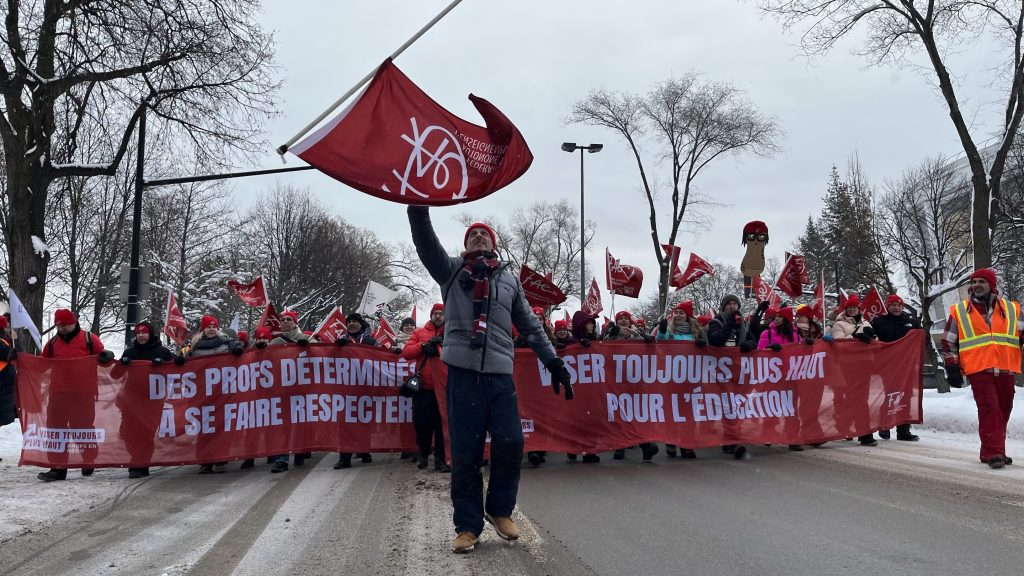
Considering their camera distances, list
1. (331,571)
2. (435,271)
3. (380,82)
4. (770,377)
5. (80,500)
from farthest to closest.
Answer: (770,377) < (80,500) < (380,82) < (435,271) < (331,571)

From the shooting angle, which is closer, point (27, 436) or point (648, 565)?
point (648, 565)

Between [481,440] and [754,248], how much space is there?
22.5 feet

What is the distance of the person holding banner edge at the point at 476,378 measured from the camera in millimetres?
4246

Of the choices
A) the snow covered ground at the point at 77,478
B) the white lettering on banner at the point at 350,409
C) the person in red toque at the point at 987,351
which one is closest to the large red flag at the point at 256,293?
the snow covered ground at the point at 77,478

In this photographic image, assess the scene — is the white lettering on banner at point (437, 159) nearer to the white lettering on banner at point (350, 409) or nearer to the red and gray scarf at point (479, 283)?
the red and gray scarf at point (479, 283)

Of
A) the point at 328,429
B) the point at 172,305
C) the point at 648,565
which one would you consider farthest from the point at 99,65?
the point at 648,565

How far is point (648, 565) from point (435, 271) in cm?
202

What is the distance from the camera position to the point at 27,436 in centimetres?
802

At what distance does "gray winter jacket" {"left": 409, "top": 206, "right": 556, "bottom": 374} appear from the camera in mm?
4266

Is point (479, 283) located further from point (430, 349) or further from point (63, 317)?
point (63, 317)

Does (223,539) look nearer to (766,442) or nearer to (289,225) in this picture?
(766,442)

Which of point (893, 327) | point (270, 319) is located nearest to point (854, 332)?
point (893, 327)

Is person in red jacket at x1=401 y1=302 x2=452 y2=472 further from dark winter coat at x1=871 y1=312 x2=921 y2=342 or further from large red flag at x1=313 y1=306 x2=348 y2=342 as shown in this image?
dark winter coat at x1=871 y1=312 x2=921 y2=342

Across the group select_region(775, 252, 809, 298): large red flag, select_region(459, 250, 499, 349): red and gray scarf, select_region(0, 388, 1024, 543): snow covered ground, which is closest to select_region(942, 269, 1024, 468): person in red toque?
select_region(0, 388, 1024, 543): snow covered ground
